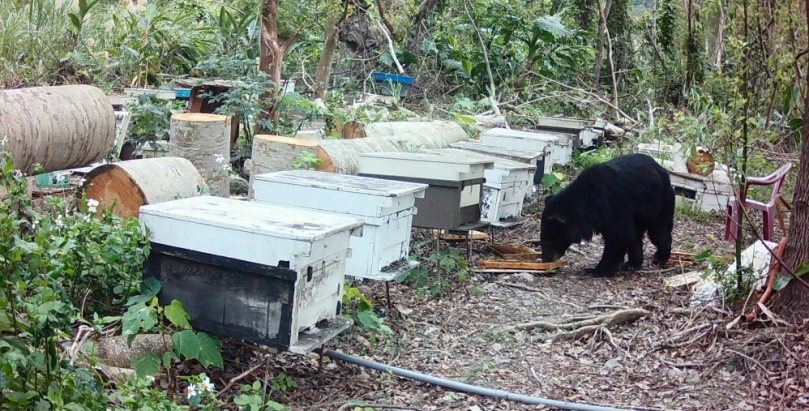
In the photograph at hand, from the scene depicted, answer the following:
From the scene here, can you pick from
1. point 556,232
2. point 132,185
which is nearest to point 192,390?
point 132,185

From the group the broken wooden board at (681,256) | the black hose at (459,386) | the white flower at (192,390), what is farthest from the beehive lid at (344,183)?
the broken wooden board at (681,256)

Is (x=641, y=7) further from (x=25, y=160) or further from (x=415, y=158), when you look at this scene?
(x=25, y=160)

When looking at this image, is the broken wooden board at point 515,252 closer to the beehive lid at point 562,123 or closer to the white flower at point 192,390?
the beehive lid at point 562,123

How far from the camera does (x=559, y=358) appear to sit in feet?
17.8

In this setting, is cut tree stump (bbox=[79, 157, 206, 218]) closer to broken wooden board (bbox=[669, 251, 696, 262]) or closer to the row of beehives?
the row of beehives

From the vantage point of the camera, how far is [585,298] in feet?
22.5

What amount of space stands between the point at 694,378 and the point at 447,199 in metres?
2.39

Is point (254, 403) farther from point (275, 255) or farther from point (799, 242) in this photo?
point (799, 242)

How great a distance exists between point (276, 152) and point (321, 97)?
4.35 metres

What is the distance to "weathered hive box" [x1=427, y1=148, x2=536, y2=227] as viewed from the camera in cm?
724

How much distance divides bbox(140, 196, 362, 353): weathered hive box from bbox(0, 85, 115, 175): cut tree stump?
263 cm

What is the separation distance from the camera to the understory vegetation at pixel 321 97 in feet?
11.4

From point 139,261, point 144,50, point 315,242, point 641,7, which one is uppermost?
point 641,7

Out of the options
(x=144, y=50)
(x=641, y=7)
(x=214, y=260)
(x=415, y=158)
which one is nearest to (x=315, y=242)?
(x=214, y=260)
